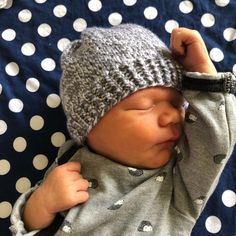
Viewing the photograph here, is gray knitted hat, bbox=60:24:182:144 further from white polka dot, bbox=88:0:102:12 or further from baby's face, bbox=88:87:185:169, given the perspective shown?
white polka dot, bbox=88:0:102:12

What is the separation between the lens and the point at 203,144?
0.96 metres

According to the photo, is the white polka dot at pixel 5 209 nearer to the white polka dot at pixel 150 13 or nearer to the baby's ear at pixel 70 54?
the baby's ear at pixel 70 54

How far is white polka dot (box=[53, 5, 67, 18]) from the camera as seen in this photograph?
1271mm

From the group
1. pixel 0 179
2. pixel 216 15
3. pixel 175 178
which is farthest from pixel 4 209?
pixel 216 15

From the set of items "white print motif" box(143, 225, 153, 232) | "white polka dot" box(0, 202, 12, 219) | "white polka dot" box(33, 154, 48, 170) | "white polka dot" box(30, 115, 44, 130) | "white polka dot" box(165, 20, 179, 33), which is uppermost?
"white polka dot" box(165, 20, 179, 33)

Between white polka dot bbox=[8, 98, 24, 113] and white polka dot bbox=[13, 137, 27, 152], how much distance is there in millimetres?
72

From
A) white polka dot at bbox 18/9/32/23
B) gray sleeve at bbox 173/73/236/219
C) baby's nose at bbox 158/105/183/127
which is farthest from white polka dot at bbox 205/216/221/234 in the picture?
white polka dot at bbox 18/9/32/23

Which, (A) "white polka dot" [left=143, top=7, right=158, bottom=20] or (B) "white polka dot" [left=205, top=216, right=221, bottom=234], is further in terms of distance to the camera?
(A) "white polka dot" [left=143, top=7, right=158, bottom=20]

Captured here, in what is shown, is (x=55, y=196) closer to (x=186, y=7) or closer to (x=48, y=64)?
(x=48, y=64)

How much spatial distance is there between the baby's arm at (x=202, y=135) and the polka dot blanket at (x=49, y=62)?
13 centimetres

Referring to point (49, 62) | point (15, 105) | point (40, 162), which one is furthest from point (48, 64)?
point (40, 162)

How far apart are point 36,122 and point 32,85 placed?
10 centimetres

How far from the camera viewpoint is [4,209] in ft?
3.68

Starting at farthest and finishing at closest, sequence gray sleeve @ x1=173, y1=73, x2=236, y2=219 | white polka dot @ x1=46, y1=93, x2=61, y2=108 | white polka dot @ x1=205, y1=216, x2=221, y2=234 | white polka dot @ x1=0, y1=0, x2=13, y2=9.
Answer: white polka dot @ x1=0, y1=0, x2=13, y2=9
white polka dot @ x1=46, y1=93, x2=61, y2=108
white polka dot @ x1=205, y1=216, x2=221, y2=234
gray sleeve @ x1=173, y1=73, x2=236, y2=219
